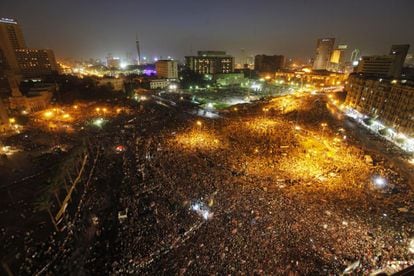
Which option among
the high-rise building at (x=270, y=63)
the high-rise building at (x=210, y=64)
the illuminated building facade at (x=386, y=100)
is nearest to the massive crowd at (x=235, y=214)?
the illuminated building facade at (x=386, y=100)

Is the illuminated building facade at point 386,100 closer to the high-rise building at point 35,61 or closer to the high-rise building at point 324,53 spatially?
the high-rise building at point 35,61

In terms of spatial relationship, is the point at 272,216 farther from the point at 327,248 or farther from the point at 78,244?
the point at 78,244

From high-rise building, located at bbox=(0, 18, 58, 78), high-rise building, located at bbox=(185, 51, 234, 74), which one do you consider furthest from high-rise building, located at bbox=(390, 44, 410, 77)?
high-rise building, located at bbox=(0, 18, 58, 78)

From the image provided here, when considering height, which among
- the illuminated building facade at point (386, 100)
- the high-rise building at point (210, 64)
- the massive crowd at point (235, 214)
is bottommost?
the massive crowd at point (235, 214)

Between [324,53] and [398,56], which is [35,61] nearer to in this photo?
[398,56]

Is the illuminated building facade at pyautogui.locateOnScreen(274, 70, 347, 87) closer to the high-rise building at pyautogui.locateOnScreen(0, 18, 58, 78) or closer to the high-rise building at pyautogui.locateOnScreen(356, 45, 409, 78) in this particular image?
the high-rise building at pyautogui.locateOnScreen(356, 45, 409, 78)
